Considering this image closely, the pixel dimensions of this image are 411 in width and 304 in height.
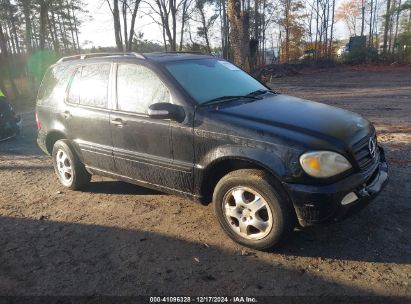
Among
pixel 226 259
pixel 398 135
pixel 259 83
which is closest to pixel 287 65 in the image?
pixel 398 135

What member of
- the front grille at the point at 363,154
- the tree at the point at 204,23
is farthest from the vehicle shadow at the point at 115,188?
the tree at the point at 204,23

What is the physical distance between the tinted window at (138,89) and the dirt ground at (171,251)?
4.30 ft

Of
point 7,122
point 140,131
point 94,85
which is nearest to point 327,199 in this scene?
point 140,131

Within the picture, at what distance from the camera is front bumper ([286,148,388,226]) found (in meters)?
2.99

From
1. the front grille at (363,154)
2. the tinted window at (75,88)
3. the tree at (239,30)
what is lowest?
the front grille at (363,154)

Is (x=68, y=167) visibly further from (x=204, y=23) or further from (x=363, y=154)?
(x=204, y=23)

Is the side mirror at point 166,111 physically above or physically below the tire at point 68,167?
above

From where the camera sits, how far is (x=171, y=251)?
3537 millimetres

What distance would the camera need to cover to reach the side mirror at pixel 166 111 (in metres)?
3.57

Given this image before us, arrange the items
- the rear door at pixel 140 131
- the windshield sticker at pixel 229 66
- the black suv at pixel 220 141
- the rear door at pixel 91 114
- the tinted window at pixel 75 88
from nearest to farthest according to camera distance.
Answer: the black suv at pixel 220 141 < the rear door at pixel 140 131 < the rear door at pixel 91 114 < the windshield sticker at pixel 229 66 < the tinted window at pixel 75 88

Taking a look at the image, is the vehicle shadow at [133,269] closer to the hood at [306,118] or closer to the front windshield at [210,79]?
the hood at [306,118]

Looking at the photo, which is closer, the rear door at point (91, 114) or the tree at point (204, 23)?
the rear door at point (91, 114)

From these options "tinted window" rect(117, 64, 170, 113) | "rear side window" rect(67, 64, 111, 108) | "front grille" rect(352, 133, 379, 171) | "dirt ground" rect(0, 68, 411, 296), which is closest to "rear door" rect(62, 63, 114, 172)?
"rear side window" rect(67, 64, 111, 108)

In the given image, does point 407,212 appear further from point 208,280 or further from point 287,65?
point 287,65
